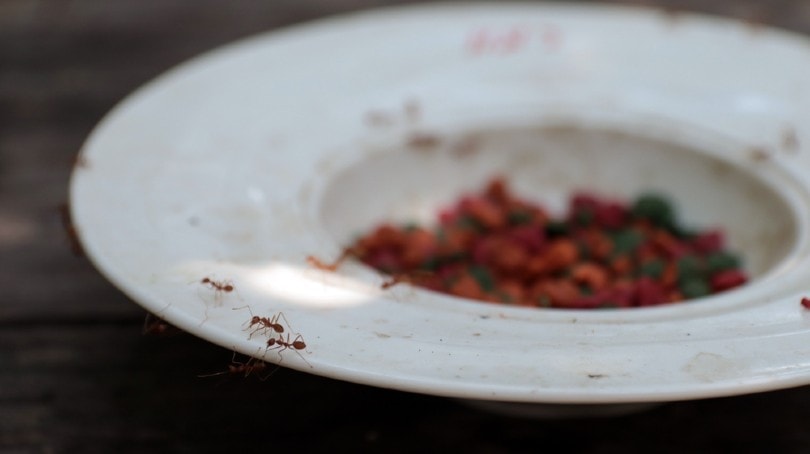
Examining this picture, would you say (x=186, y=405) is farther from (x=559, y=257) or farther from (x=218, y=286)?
(x=559, y=257)

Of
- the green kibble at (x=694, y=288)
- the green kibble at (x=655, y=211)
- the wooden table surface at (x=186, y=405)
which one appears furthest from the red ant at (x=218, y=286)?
the green kibble at (x=655, y=211)

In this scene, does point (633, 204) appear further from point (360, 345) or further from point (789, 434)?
point (360, 345)

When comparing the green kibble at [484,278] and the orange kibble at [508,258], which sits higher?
the orange kibble at [508,258]

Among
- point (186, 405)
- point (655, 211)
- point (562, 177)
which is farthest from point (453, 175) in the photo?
point (186, 405)

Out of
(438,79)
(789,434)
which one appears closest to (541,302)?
(789,434)

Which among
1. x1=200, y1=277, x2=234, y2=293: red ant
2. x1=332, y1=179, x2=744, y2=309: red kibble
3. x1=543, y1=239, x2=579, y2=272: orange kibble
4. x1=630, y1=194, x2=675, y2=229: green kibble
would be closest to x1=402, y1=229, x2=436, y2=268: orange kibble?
x1=332, y1=179, x2=744, y2=309: red kibble

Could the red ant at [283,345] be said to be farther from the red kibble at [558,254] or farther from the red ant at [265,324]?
the red kibble at [558,254]
